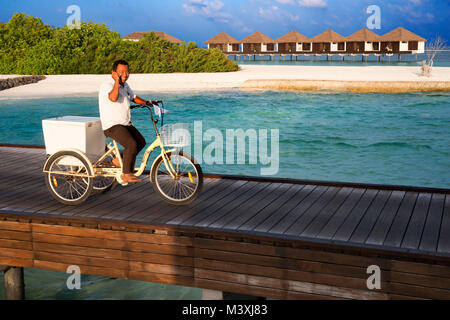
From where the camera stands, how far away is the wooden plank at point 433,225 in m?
4.82

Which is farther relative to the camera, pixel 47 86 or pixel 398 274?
pixel 47 86

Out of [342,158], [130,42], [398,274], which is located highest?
[130,42]

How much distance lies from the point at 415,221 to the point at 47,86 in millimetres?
29610

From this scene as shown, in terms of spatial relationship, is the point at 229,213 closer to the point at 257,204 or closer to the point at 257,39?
the point at 257,204

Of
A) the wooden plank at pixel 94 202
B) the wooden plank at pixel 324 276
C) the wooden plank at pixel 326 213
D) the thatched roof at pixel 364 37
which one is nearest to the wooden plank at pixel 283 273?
the wooden plank at pixel 324 276

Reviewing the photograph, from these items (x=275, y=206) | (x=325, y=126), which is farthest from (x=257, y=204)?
(x=325, y=126)

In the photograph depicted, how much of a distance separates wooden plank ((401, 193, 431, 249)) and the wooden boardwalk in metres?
0.01

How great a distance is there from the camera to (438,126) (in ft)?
79.7

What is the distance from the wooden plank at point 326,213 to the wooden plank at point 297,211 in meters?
0.19

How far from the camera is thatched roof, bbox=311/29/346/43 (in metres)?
79.7

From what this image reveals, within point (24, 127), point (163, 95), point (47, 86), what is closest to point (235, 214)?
point (24, 127)

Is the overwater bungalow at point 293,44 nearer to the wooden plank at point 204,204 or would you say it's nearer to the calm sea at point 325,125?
the calm sea at point 325,125

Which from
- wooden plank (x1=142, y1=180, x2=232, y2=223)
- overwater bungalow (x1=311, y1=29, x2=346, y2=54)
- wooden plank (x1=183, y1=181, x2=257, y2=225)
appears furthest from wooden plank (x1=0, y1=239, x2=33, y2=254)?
overwater bungalow (x1=311, y1=29, x2=346, y2=54)

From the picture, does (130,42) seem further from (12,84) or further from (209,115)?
(209,115)
